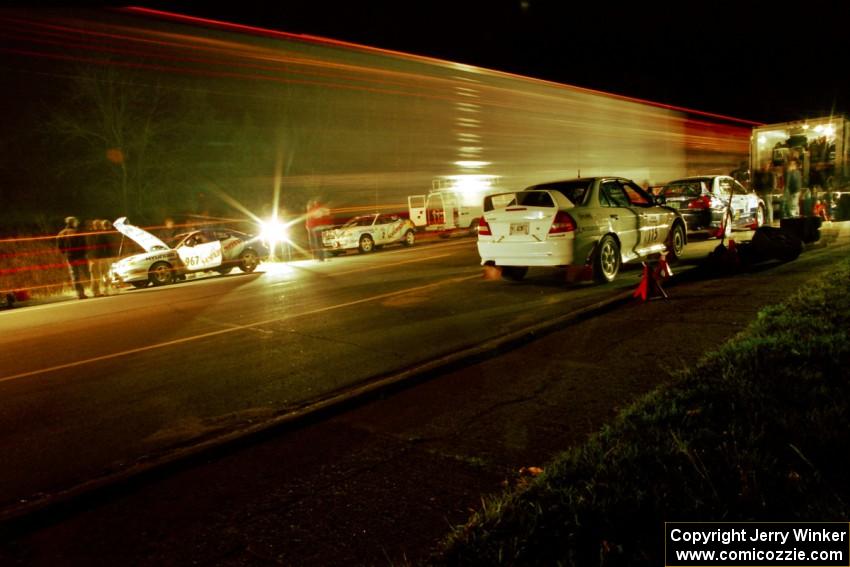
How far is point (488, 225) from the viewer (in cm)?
966

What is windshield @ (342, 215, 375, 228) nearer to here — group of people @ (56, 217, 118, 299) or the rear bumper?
group of people @ (56, 217, 118, 299)

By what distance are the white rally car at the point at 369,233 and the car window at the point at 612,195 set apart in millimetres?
12136

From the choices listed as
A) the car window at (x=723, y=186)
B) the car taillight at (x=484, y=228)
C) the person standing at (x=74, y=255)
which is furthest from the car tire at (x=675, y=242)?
the person standing at (x=74, y=255)

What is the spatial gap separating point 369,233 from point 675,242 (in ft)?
41.7

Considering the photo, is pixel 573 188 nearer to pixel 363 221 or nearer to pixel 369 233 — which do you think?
pixel 369 233

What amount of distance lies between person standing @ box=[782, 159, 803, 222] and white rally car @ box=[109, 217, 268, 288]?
49.4 ft

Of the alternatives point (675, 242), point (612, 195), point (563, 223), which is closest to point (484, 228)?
point (563, 223)

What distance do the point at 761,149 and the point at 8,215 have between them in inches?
1321

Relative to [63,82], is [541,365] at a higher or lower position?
lower

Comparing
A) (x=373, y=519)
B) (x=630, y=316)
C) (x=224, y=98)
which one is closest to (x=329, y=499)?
(x=373, y=519)

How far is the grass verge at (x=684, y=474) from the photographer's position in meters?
2.41

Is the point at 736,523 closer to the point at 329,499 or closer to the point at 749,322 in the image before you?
the point at 329,499

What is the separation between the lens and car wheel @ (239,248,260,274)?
16.4m

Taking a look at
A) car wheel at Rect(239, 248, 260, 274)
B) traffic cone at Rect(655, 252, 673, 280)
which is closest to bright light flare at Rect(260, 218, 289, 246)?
car wheel at Rect(239, 248, 260, 274)
